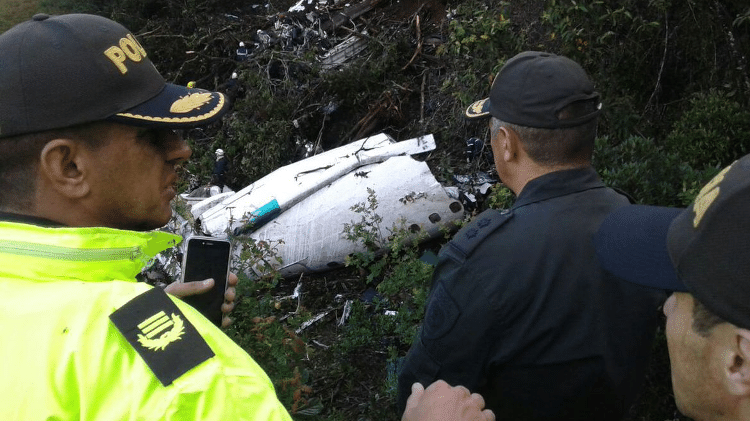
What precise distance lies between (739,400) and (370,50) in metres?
5.53

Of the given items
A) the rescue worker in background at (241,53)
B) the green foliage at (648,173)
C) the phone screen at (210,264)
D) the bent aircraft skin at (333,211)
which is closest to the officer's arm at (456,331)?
the phone screen at (210,264)

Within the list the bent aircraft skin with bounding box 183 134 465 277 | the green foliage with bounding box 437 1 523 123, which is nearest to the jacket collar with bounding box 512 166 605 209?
the bent aircraft skin with bounding box 183 134 465 277

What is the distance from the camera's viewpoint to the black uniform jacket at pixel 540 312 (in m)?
2.02

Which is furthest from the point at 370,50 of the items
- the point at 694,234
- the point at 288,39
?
the point at 694,234

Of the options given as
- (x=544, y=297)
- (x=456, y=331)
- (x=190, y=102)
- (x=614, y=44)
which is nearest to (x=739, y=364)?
(x=544, y=297)

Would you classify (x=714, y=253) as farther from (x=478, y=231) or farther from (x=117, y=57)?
(x=117, y=57)

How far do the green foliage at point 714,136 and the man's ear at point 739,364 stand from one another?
3187mm

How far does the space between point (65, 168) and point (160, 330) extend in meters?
0.51

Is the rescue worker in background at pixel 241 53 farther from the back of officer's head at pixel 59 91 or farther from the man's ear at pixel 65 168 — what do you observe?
the man's ear at pixel 65 168

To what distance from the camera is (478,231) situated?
2.11 meters

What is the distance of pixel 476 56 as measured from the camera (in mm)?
5254

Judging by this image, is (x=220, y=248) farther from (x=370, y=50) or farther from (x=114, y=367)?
(x=370, y=50)

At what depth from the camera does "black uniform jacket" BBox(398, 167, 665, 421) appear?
202cm

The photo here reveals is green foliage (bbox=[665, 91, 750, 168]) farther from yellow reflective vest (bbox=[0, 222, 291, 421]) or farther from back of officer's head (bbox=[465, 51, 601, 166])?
yellow reflective vest (bbox=[0, 222, 291, 421])
